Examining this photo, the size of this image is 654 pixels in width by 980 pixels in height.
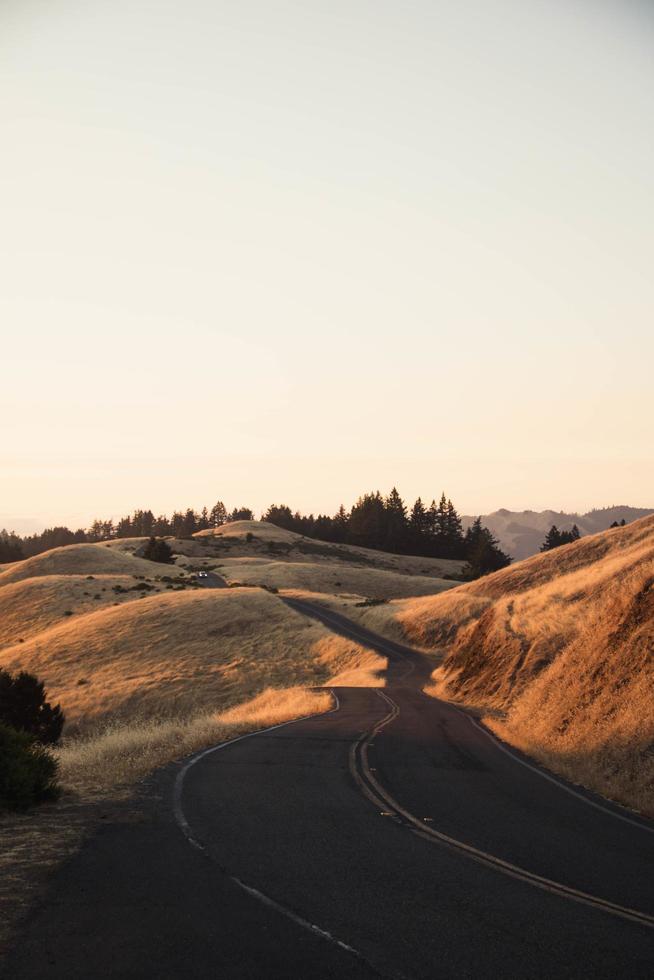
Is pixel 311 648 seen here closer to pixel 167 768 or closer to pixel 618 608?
pixel 618 608

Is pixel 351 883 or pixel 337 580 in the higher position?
pixel 337 580

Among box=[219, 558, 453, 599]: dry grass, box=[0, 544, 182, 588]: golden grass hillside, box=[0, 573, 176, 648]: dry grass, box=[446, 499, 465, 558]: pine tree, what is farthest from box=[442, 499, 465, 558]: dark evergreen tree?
box=[0, 573, 176, 648]: dry grass

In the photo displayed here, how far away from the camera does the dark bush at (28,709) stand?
2958cm

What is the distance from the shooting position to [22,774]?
1206cm

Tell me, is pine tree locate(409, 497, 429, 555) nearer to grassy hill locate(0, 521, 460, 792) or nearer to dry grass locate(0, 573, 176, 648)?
grassy hill locate(0, 521, 460, 792)

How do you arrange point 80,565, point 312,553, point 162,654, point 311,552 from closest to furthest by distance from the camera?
1. point 162,654
2. point 80,565
3. point 312,553
4. point 311,552

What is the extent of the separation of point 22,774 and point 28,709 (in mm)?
19990

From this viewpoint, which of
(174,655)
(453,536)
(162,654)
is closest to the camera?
(174,655)

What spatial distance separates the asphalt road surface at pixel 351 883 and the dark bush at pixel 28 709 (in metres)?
16.6

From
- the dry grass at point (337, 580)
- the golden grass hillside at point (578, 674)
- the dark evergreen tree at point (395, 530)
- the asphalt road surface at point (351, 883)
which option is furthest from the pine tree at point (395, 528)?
the asphalt road surface at point (351, 883)

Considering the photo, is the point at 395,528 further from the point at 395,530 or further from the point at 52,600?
the point at 52,600

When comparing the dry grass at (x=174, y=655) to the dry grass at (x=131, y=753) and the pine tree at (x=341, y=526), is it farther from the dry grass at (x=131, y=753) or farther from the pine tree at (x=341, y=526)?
the pine tree at (x=341, y=526)

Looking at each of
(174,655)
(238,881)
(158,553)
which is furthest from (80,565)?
(238,881)

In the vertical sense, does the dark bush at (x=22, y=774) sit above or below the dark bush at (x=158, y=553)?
below
